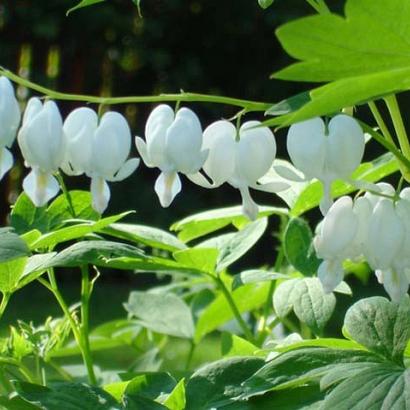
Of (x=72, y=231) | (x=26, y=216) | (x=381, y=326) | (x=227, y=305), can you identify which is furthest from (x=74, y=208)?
(x=381, y=326)

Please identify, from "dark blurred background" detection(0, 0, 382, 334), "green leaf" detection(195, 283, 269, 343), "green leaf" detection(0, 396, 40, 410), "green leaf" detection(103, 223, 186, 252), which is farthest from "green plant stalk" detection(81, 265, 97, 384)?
"dark blurred background" detection(0, 0, 382, 334)

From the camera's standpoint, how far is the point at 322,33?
24.3 inches

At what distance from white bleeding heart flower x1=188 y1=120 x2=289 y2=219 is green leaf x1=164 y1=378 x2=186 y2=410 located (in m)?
0.15

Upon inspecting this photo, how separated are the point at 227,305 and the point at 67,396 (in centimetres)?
42

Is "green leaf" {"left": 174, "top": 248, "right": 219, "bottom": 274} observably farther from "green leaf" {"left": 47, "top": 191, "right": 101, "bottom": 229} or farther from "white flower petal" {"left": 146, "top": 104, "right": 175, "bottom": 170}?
"white flower petal" {"left": 146, "top": 104, "right": 175, "bottom": 170}

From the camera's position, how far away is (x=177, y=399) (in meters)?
0.78

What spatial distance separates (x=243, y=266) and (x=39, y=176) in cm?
588

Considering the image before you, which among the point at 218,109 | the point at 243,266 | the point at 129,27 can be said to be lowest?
the point at 243,266

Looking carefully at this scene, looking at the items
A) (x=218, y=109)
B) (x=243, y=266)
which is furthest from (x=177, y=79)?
(x=243, y=266)

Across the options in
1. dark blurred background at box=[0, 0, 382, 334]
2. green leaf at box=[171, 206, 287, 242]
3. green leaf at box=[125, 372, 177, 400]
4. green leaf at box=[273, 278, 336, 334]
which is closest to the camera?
green leaf at box=[125, 372, 177, 400]

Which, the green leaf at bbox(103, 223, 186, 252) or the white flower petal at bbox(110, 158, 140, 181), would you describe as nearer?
the white flower petal at bbox(110, 158, 140, 181)

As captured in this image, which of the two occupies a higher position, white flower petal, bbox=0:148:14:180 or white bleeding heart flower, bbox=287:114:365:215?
white bleeding heart flower, bbox=287:114:365:215

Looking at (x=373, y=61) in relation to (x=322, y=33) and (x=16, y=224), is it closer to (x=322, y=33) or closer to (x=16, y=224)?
(x=322, y=33)

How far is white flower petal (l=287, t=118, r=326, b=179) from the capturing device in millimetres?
726
